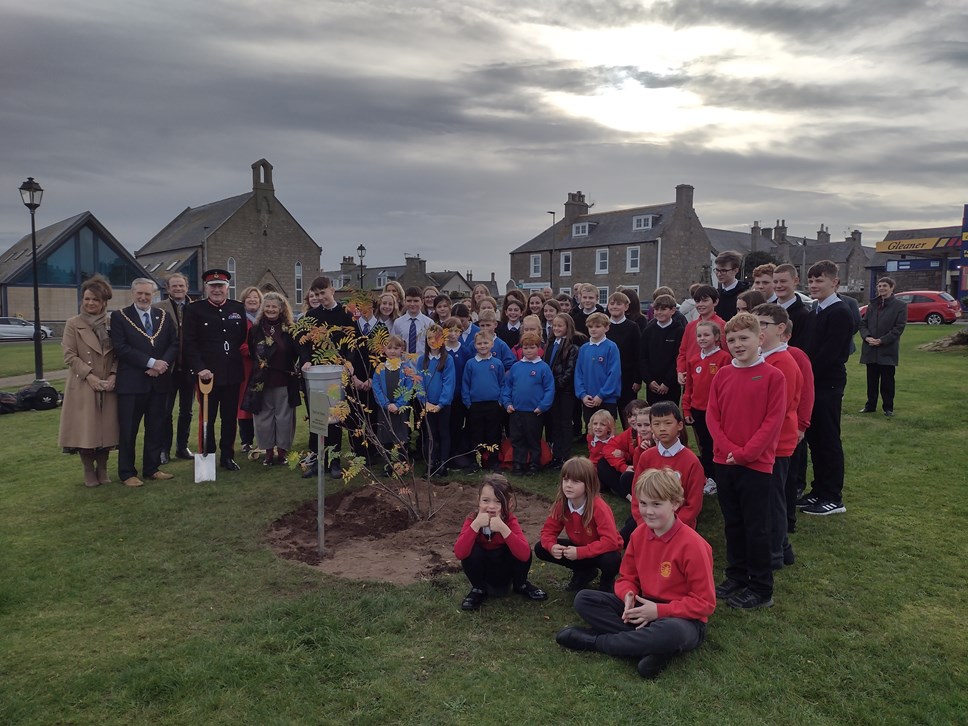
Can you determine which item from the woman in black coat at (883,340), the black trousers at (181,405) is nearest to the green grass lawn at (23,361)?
the black trousers at (181,405)

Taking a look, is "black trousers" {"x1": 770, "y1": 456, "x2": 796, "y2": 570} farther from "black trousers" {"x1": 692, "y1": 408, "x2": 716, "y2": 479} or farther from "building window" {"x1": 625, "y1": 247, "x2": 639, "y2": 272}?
"building window" {"x1": 625, "y1": 247, "x2": 639, "y2": 272}

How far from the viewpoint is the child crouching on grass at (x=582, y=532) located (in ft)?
14.5

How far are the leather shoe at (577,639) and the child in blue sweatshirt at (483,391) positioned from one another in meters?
3.61

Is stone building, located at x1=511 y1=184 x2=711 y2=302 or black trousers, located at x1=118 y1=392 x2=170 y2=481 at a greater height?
stone building, located at x1=511 y1=184 x2=711 y2=302

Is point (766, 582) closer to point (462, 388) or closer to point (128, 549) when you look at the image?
point (462, 388)

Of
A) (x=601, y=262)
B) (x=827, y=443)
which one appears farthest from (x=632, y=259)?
(x=827, y=443)

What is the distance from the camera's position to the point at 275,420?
26.9ft

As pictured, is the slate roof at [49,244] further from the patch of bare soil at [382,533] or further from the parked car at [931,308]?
the parked car at [931,308]

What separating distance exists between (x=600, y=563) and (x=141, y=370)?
565cm

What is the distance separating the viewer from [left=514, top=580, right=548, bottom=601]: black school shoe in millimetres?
4516

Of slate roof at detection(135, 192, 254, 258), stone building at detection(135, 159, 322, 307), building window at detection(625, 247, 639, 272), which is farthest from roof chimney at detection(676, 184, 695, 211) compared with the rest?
slate roof at detection(135, 192, 254, 258)

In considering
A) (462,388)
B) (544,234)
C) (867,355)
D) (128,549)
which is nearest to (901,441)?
(867,355)

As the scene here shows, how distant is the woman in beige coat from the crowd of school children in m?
2.62

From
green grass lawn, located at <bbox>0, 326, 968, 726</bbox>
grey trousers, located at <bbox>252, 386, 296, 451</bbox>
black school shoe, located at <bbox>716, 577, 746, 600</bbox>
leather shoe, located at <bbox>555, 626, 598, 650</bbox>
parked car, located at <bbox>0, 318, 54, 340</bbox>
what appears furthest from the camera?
parked car, located at <bbox>0, 318, 54, 340</bbox>
